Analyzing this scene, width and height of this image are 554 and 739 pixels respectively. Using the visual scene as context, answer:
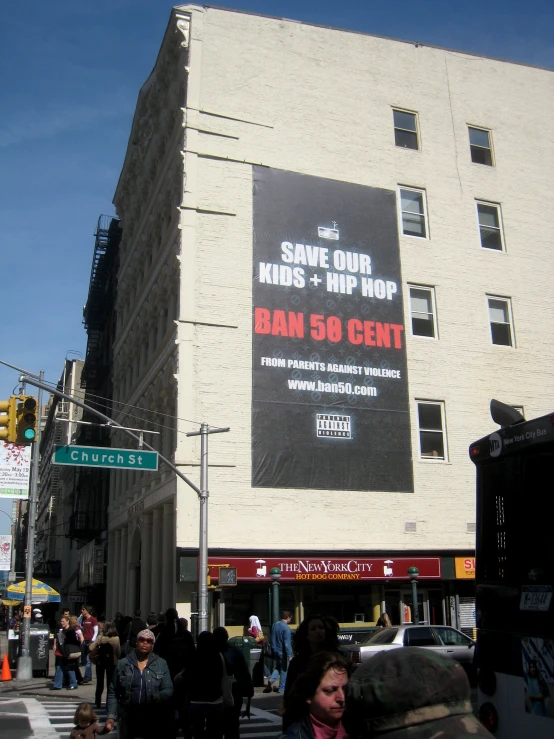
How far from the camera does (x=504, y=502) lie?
7.59 meters

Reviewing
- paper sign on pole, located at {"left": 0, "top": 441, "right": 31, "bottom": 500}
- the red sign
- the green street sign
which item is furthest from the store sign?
paper sign on pole, located at {"left": 0, "top": 441, "right": 31, "bottom": 500}

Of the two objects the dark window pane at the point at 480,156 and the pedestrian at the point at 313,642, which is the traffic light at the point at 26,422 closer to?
the pedestrian at the point at 313,642

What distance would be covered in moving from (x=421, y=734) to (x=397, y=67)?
3095 cm

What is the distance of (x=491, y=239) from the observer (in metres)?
29.9

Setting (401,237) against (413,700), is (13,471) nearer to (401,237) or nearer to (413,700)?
(401,237)

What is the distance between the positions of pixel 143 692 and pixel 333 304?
1980 centimetres

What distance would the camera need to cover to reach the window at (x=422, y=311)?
90.8 ft

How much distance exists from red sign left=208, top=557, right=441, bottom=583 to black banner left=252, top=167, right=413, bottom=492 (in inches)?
91.7

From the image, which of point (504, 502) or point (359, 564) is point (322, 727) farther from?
point (359, 564)

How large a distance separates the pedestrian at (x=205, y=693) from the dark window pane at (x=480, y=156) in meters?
26.4

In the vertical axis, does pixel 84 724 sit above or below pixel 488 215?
below

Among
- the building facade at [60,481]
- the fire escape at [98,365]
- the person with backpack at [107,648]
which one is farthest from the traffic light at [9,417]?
the building facade at [60,481]

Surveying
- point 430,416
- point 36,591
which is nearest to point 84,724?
point 430,416

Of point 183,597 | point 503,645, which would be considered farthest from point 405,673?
point 183,597
